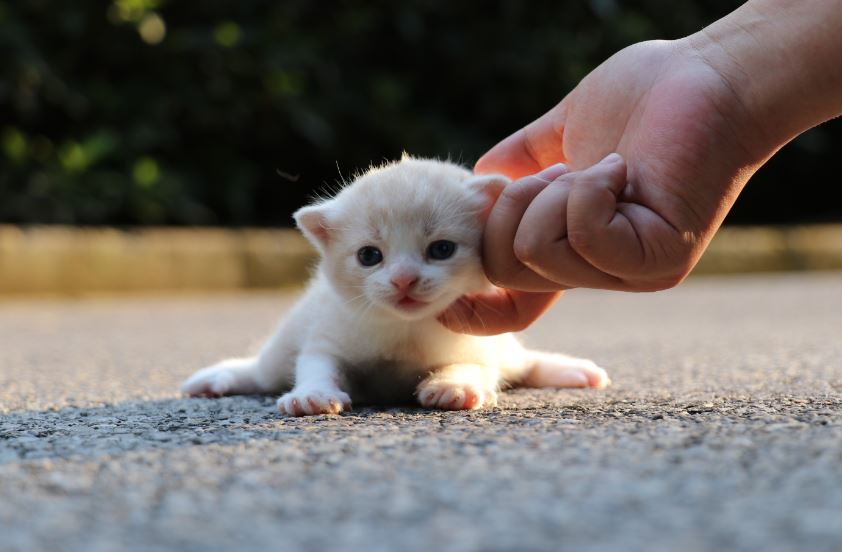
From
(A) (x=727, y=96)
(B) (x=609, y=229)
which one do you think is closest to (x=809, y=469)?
(B) (x=609, y=229)

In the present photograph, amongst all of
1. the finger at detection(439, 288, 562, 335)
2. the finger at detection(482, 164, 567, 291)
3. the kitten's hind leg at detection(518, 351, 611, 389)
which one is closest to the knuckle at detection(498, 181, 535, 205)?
the finger at detection(482, 164, 567, 291)

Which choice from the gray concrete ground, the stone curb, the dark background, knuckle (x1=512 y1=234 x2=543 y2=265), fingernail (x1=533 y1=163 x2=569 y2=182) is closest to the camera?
the gray concrete ground

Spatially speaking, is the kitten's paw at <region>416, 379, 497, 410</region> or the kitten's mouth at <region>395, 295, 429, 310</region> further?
the kitten's mouth at <region>395, 295, 429, 310</region>

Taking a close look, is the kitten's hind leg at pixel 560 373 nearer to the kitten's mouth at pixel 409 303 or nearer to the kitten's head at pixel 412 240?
the kitten's head at pixel 412 240

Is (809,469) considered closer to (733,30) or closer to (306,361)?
(733,30)

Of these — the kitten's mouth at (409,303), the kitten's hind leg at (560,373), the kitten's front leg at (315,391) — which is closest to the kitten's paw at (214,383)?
the kitten's front leg at (315,391)

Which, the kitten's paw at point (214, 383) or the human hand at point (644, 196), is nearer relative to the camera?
the human hand at point (644, 196)

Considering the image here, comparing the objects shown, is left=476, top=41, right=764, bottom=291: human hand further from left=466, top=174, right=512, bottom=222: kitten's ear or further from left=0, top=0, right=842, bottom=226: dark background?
left=0, top=0, right=842, bottom=226: dark background

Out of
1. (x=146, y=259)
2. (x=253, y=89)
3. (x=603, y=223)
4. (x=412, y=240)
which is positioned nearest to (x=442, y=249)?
(x=412, y=240)
